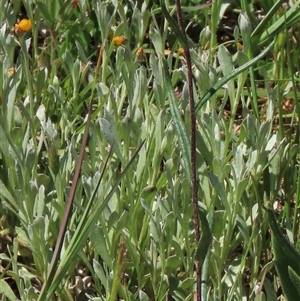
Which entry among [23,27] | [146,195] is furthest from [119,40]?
[146,195]

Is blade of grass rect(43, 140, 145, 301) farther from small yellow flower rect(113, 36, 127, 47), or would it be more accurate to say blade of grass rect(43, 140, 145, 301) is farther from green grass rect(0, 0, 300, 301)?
small yellow flower rect(113, 36, 127, 47)

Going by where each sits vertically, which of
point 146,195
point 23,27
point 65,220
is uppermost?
point 23,27

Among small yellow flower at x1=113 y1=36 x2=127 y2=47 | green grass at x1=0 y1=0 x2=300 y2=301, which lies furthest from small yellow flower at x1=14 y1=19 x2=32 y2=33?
small yellow flower at x1=113 y1=36 x2=127 y2=47

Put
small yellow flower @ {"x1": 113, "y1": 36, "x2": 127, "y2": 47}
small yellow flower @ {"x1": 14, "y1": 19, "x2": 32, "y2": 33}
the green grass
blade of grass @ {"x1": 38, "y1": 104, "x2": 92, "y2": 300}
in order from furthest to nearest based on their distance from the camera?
small yellow flower @ {"x1": 113, "y1": 36, "x2": 127, "y2": 47} < small yellow flower @ {"x1": 14, "y1": 19, "x2": 32, "y2": 33} < the green grass < blade of grass @ {"x1": 38, "y1": 104, "x2": 92, "y2": 300}

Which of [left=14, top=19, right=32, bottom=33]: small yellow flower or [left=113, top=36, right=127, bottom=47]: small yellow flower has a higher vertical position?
[left=14, top=19, right=32, bottom=33]: small yellow flower

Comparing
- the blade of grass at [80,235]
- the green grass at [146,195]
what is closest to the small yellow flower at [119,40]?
the green grass at [146,195]

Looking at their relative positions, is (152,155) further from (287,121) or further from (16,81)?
(287,121)

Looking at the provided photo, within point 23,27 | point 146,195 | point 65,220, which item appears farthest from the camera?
point 23,27

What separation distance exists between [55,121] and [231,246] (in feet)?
2.21

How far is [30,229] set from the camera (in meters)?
1.50

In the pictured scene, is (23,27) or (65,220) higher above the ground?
(23,27)

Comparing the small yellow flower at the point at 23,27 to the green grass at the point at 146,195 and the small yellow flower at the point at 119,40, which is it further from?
the small yellow flower at the point at 119,40

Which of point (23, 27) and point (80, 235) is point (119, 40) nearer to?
point (23, 27)

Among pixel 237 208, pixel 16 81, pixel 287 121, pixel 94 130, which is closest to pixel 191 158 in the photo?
pixel 237 208
